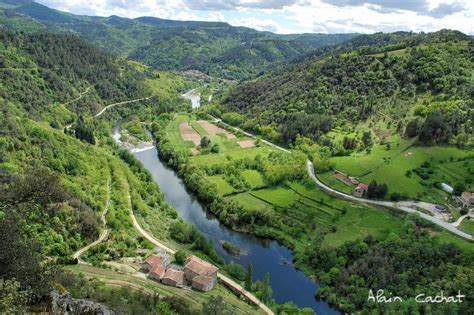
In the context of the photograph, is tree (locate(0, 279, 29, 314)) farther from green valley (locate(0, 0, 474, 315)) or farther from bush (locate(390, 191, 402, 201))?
bush (locate(390, 191, 402, 201))

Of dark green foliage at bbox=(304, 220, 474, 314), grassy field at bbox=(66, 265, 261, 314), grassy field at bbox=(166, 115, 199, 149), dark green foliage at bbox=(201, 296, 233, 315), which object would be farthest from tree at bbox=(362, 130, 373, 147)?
dark green foliage at bbox=(201, 296, 233, 315)

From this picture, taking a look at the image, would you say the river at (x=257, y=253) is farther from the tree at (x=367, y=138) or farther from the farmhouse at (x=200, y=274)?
the tree at (x=367, y=138)

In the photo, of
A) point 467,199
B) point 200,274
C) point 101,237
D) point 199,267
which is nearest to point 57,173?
point 101,237

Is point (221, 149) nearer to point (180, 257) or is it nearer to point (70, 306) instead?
point (180, 257)

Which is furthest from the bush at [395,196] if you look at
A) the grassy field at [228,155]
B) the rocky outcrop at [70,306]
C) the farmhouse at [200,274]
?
the rocky outcrop at [70,306]

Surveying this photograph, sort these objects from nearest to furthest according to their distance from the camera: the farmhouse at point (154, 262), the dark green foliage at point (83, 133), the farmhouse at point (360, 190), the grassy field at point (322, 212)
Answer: the farmhouse at point (154, 262), the grassy field at point (322, 212), the farmhouse at point (360, 190), the dark green foliage at point (83, 133)

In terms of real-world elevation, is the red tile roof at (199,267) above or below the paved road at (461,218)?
below

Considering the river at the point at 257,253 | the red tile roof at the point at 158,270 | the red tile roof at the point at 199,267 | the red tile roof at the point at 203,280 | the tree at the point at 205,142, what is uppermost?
the tree at the point at 205,142
